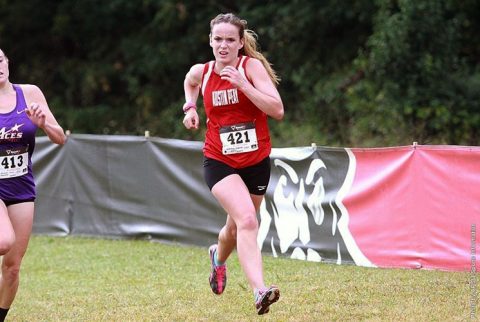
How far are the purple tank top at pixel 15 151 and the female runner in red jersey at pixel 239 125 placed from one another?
1.14 m

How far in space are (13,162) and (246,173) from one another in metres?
1.63

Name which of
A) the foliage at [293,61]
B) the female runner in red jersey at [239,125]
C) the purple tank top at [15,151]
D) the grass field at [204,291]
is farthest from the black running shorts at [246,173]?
the foliage at [293,61]

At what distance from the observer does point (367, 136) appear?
17.5 m

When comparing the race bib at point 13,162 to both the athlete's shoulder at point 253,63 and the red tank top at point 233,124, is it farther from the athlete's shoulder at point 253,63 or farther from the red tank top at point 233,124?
the athlete's shoulder at point 253,63

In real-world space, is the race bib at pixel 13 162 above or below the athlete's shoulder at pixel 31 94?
below

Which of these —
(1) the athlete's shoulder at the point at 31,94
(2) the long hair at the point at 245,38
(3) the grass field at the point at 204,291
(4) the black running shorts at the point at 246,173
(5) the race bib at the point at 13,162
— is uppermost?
(2) the long hair at the point at 245,38

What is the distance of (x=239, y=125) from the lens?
6926 millimetres

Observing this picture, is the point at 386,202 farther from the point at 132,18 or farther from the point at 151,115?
the point at 132,18

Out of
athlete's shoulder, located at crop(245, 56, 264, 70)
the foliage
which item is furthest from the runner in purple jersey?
the foliage

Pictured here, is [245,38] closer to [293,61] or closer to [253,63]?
[253,63]

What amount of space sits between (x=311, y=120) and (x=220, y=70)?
46.7ft

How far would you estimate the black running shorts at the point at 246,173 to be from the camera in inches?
274

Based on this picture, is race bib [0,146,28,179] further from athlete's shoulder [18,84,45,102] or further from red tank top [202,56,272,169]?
red tank top [202,56,272,169]

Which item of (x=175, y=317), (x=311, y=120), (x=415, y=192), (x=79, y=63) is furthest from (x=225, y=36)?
(x=79, y=63)
